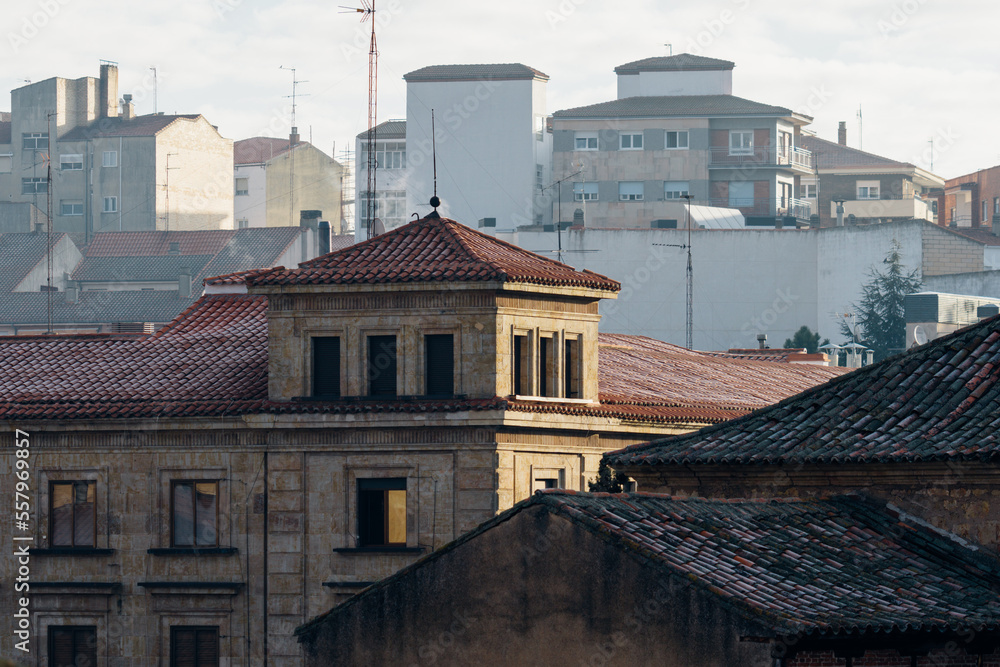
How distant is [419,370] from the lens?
134 ft

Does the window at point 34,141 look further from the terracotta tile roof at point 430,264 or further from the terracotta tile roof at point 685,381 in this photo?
the terracotta tile roof at point 430,264

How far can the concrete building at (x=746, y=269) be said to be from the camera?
305 ft

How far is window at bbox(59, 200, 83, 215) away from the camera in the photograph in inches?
5059

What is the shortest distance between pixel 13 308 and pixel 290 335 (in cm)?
6966

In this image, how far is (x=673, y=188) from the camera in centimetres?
11206

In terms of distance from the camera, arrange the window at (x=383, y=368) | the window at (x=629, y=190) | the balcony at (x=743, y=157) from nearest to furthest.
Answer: the window at (x=383, y=368), the window at (x=629, y=190), the balcony at (x=743, y=157)

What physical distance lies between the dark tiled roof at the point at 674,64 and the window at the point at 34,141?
1495 inches

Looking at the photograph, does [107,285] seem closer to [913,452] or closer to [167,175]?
[167,175]

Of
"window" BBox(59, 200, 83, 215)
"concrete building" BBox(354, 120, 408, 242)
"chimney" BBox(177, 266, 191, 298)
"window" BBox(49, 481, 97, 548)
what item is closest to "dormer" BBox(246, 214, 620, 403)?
"window" BBox(49, 481, 97, 548)

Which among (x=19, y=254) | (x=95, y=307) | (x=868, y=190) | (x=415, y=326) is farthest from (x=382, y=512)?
(x=868, y=190)

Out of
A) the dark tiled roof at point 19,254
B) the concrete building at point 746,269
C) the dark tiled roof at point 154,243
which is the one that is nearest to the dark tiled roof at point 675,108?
the concrete building at point 746,269

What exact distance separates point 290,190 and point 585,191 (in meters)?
26.9

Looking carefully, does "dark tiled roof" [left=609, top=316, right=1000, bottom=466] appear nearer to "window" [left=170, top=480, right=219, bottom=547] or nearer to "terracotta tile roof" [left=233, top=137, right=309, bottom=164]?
"window" [left=170, top=480, right=219, bottom=547]

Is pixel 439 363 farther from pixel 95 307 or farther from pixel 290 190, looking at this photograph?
pixel 290 190
